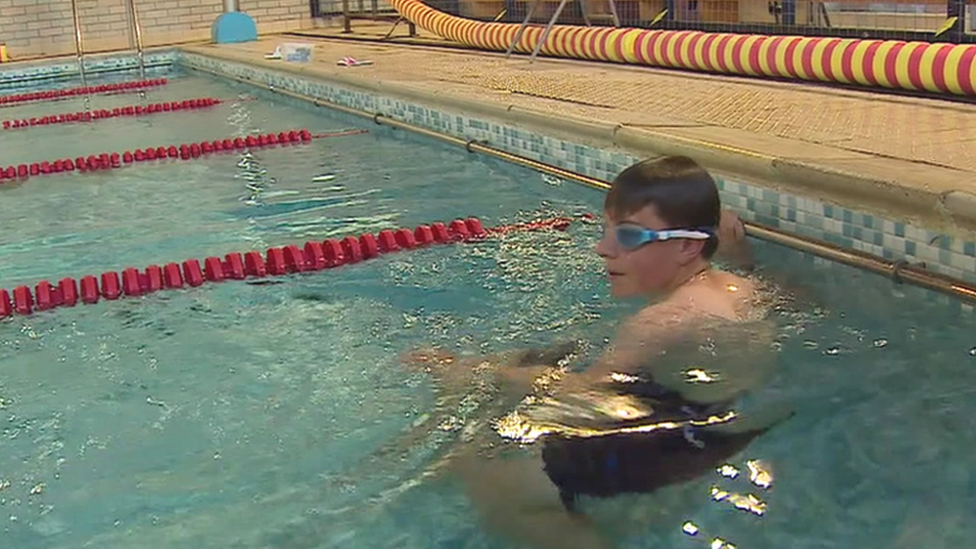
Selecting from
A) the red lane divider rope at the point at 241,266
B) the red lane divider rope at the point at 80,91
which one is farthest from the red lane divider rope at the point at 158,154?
the red lane divider rope at the point at 80,91

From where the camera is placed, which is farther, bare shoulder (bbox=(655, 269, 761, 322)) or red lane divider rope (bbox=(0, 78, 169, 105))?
red lane divider rope (bbox=(0, 78, 169, 105))

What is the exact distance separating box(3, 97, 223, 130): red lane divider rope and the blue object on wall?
514 centimetres

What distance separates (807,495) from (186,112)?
8.00m

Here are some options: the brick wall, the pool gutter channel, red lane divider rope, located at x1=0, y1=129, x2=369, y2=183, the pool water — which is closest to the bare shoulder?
the pool water

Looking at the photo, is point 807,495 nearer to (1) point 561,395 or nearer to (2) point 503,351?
(1) point 561,395

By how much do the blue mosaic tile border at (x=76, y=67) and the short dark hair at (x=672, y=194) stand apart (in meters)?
12.6

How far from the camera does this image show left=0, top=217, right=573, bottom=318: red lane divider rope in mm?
3959

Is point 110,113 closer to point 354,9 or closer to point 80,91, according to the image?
point 80,91

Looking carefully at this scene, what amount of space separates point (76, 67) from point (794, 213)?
1236 centimetres

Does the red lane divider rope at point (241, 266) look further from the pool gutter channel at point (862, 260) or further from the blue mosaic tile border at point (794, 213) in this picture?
the pool gutter channel at point (862, 260)

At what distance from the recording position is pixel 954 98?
18.5ft

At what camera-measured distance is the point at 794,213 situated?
3904mm

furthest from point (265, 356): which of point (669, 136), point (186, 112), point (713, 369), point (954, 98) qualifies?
point (186, 112)

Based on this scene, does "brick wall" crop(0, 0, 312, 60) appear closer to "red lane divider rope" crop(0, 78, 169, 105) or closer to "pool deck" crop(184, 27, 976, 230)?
"red lane divider rope" crop(0, 78, 169, 105)
